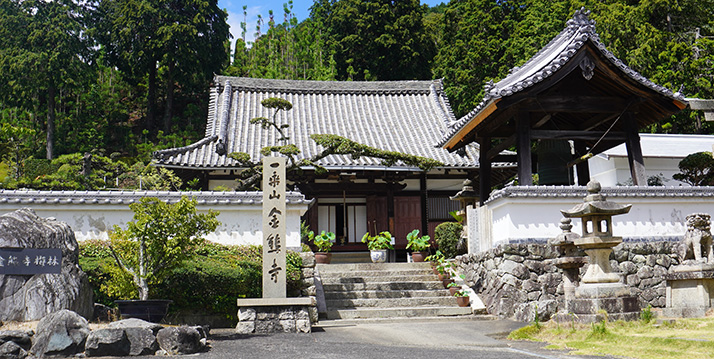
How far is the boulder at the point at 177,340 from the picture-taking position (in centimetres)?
741

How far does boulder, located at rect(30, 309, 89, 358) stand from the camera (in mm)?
7059

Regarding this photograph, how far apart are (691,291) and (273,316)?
262 inches

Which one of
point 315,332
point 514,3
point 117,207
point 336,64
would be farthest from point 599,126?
point 336,64

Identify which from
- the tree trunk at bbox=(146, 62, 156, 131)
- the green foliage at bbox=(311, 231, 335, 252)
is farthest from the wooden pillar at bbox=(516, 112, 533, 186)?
the tree trunk at bbox=(146, 62, 156, 131)

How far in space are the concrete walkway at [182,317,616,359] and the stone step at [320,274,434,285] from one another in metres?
2.47

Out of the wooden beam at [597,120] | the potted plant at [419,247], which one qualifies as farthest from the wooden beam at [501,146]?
the potted plant at [419,247]

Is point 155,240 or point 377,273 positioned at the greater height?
point 155,240

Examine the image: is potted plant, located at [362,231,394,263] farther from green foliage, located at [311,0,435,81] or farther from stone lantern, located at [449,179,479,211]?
green foliage, located at [311,0,435,81]

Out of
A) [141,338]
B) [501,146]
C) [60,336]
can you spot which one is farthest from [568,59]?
[60,336]

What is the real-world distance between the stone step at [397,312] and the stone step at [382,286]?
1103mm

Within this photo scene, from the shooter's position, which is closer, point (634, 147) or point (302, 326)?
point (302, 326)

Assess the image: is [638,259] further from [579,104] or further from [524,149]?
[579,104]

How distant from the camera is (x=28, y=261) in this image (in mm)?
8344

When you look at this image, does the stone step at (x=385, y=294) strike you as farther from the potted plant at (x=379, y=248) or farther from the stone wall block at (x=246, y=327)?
the stone wall block at (x=246, y=327)
